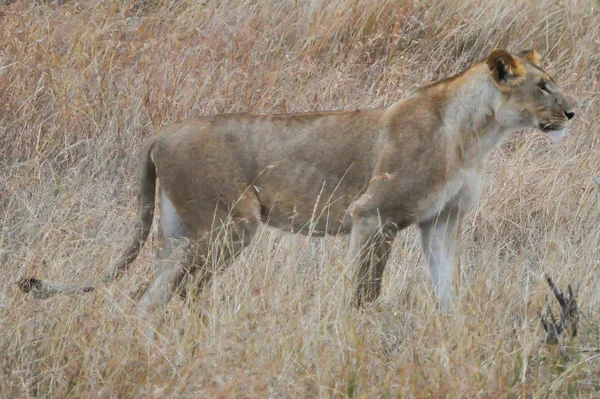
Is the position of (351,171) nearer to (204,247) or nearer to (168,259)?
(204,247)

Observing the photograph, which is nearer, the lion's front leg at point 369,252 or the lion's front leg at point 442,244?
the lion's front leg at point 369,252

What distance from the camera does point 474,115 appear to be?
15.9 ft

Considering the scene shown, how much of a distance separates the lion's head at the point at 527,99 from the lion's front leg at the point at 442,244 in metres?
0.45

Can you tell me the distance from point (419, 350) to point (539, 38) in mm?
4424

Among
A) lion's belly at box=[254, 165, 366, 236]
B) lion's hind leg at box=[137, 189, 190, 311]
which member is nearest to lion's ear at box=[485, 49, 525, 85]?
lion's belly at box=[254, 165, 366, 236]

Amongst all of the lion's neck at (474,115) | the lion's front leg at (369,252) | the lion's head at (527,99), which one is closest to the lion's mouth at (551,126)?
the lion's head at (527,99)

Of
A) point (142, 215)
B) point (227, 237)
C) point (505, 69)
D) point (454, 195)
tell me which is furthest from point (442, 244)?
point (142, 215)

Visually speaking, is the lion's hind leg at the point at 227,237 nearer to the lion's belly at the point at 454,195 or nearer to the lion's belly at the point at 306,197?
the lion's belly at the point at 306,197

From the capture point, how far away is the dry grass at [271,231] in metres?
3.62

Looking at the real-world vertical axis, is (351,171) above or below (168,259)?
above

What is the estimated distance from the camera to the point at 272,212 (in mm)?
4922

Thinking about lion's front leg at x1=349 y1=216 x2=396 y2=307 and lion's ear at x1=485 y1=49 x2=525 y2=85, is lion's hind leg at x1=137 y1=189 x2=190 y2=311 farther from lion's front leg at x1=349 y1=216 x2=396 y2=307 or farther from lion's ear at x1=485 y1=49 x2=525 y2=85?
lion's ear at x1=485 y1=49 x2=525 y2=85

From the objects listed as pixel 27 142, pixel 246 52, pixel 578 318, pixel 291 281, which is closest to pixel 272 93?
pixel 246 52

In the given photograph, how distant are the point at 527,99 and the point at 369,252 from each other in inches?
36.0
